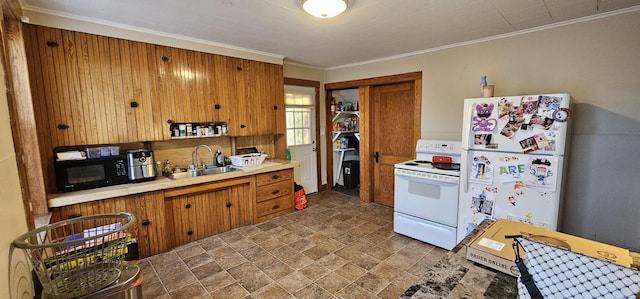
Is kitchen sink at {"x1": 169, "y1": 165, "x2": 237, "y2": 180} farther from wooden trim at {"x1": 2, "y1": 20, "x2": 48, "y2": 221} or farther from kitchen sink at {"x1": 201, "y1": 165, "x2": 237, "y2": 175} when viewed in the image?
wooden trim at {"x1": 2, "y1": 20, "x2": 48, "y2": 221}

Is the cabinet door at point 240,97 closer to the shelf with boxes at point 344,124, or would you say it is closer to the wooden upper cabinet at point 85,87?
the wooden upper cabinet at point 85,87

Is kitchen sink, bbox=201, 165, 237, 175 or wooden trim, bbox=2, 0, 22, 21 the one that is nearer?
wooden trim, bbox=2, 0, 22, 21

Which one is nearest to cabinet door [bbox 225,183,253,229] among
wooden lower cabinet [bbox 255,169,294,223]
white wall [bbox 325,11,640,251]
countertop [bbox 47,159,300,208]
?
wooden lower cabinet [bbox 255,169,294,223]

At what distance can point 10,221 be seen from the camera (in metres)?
1.00

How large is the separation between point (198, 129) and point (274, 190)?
1.32m

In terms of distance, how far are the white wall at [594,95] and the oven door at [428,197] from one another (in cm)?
116

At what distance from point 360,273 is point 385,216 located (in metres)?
1.55

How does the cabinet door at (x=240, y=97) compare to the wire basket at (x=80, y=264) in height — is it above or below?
above

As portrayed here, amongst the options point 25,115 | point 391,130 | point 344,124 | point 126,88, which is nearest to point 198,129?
point 126,88

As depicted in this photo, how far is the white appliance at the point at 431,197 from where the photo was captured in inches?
110

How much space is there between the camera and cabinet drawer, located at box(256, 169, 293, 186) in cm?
363

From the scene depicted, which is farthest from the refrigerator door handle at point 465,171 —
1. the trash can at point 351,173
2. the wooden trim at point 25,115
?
the wooden trim at point 25,115

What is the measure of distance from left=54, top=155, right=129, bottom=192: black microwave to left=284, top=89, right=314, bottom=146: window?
2505 mm

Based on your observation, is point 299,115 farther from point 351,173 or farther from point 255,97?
point 351,173
